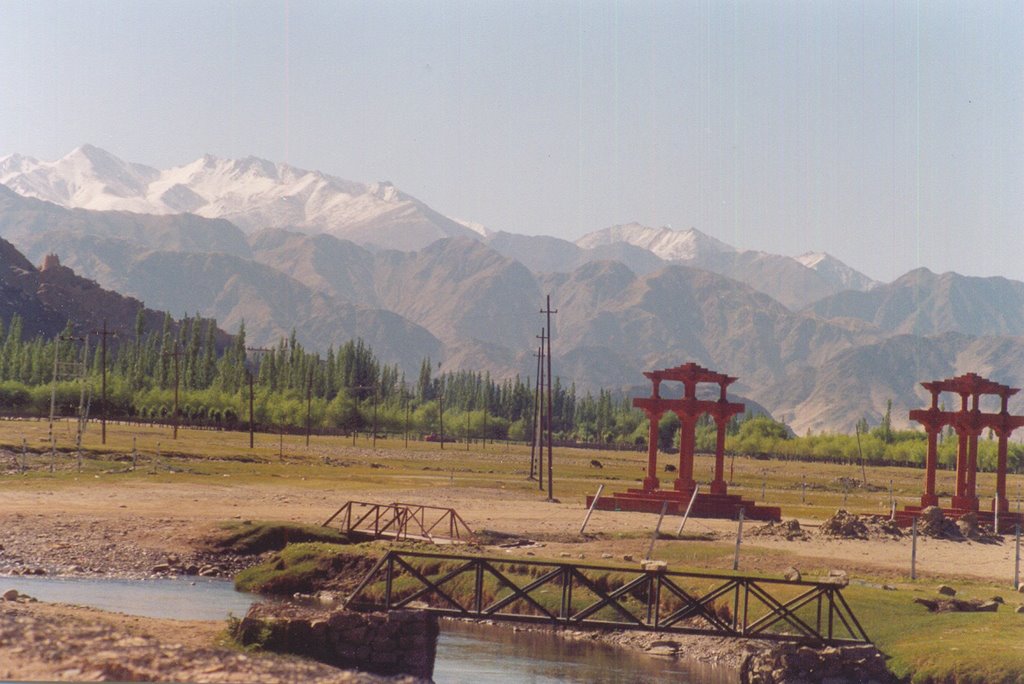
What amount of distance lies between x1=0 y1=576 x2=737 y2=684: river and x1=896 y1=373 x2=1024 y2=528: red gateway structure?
32.6m

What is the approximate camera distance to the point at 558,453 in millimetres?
186750

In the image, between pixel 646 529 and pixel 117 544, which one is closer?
pixel 117 544

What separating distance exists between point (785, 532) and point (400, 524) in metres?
17.6

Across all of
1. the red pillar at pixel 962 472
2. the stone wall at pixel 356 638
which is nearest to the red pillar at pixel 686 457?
the red pillar at pixel 962 472

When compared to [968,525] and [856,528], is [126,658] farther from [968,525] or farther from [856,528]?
[968,525]

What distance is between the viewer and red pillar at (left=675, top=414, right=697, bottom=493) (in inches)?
2916

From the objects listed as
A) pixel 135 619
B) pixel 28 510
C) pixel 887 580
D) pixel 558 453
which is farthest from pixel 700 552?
pixel 558 453

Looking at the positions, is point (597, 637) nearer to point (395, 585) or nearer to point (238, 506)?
point (395, 585)

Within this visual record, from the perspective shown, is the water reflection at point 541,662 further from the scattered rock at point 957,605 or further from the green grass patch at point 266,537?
the green grass patch at point 266,537

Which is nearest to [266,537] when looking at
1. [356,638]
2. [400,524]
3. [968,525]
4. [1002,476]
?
[400,524]

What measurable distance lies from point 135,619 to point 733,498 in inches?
1591

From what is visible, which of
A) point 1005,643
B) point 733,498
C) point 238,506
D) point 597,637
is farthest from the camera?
point 733,498

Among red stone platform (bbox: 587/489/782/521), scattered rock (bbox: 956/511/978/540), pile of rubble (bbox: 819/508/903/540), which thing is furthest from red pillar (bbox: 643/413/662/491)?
scattered rock (bbox: 956/511/978/540)

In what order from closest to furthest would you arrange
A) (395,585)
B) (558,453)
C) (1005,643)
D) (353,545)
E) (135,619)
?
(1005,643) < (135,619) < (395,585) < (353,545) < (558,453)
